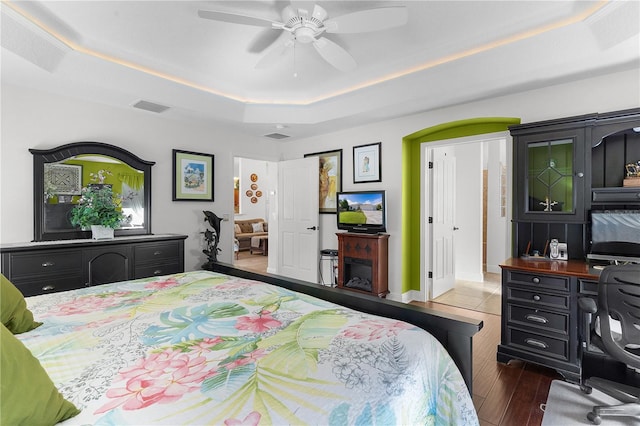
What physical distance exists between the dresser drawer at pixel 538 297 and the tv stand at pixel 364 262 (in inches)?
69.0

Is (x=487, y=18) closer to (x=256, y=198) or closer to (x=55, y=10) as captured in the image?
(x=55, y=10)

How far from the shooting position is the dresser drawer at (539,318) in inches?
94.1

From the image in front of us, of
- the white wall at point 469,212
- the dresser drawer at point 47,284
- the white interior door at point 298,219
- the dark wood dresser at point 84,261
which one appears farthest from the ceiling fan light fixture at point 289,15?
the white wall at point 469,212

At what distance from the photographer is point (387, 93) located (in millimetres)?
3643

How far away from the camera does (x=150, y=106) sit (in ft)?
11.9

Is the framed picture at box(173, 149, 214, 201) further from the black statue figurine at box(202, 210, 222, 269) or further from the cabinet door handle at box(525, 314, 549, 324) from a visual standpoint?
the cabinet door handle at box(525, 314, 549, 324)

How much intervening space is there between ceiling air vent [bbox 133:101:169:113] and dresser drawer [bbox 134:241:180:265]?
63.4 inches

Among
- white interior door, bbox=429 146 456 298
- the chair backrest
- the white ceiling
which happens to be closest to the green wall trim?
white interior door, bbox=429 146 456 298

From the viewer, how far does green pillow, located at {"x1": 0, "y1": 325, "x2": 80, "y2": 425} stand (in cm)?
74

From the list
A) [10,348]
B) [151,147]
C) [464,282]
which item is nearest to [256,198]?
[151,147]

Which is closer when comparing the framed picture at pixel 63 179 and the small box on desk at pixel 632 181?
the small box on desk at pixel 632 181

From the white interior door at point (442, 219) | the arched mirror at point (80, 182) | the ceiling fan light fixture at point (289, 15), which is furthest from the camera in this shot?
the white interior door at point (442, 219)

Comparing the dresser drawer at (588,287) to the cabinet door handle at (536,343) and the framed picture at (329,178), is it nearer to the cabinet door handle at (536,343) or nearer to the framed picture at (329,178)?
the cabinet door handle at (536,343)

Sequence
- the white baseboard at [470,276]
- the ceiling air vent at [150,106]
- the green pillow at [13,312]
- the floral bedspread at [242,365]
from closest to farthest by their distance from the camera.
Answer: the floral bedspread at [242,365], the green pillow at [13,312], the ceiling air vent at [150,106], the white baseboard at [470,276]
